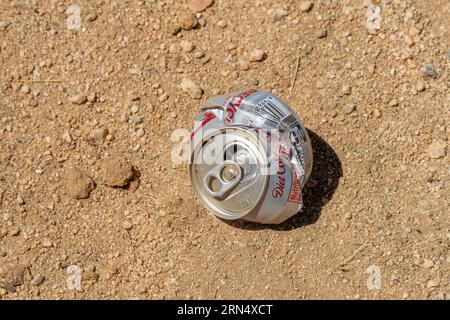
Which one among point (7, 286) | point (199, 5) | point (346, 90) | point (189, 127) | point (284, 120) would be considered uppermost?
point (199, 5)

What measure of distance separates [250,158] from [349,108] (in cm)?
63

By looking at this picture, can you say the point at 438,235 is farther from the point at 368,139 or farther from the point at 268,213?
the point at 268,213

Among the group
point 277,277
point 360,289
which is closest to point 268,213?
point 277,277

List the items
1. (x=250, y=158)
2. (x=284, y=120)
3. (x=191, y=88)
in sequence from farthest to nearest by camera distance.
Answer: (x=191, y=88) → (x=284, y=120) → (x=250, y=158)

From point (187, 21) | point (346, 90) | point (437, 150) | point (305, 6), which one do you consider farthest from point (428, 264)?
point (187, 21)

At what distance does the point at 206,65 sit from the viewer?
9.14ft

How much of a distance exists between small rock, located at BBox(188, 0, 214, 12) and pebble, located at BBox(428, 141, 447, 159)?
1.11m

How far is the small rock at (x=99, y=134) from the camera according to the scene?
272 centimetres

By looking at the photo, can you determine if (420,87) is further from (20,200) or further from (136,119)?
(20,200)

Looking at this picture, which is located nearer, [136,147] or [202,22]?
[136,147]

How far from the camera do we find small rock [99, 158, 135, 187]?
265 centimetres

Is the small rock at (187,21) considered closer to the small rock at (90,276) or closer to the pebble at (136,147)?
the pebble at (136,147)

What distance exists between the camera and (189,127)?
273 cm

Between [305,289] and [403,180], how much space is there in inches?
23.2
